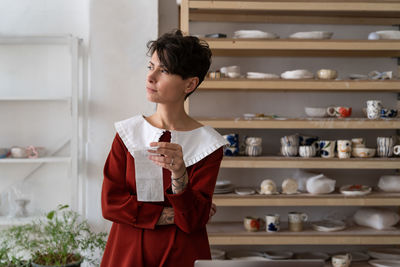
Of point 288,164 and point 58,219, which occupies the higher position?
point 288,164

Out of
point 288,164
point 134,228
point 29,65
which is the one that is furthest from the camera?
point 29,65

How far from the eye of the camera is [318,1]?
2.73m

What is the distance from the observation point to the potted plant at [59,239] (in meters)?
2.53

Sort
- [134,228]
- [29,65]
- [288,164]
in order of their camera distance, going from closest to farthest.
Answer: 1. [134,228]
2. [288,164]
3. [29,65]

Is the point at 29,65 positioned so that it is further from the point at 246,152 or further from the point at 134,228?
the point at 134,228

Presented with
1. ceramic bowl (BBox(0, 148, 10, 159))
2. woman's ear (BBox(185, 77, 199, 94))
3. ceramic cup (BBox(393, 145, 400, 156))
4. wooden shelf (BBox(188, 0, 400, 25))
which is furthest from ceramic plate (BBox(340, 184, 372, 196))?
ceramic bowl (BBox(0, 148, 10, 159))

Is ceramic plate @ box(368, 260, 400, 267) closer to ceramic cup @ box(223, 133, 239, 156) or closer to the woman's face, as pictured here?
ceramic cup @ box(223, 133, 239, 156)

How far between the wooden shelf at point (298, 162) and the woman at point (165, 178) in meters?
1.07

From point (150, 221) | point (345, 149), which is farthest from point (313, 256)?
point (150, 221)

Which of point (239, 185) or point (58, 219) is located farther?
point (239, 185)

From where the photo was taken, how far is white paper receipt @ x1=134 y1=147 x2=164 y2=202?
145 centimetres

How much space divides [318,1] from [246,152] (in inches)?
35.8

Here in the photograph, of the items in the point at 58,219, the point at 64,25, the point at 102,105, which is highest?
the point at 64,25

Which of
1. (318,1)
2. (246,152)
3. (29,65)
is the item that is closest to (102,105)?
(29,65)
